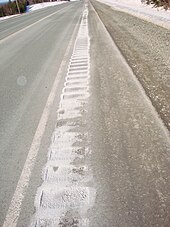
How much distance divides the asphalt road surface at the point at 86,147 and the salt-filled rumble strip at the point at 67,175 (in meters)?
0.01

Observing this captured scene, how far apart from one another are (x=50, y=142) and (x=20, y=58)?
6.56 m

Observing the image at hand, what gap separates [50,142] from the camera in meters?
3.96

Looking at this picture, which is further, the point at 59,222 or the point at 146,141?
the point at 146,141

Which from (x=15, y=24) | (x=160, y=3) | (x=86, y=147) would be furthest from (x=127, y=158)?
A: (x=15, y=24)

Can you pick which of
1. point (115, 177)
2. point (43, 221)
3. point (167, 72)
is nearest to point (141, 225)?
point (115, 177)

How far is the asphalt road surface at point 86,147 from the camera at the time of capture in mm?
2658

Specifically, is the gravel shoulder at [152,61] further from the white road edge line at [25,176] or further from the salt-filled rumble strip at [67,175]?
the white road edge line at [25,176]

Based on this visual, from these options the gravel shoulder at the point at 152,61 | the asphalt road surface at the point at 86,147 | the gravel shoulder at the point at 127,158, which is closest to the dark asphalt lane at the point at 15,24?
the gravel shoulder at the point at 152,61

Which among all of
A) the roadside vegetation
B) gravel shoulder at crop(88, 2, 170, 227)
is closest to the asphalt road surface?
gravel shoulder at crop(88, 2, 170, 227)

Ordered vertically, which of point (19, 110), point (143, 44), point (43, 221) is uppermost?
point (43, 221)

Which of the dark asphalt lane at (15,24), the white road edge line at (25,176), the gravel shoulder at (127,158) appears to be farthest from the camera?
the dark asphalt lane at (15,24)

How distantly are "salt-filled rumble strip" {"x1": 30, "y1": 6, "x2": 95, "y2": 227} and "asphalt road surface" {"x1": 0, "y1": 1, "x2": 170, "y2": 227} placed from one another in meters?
0.01

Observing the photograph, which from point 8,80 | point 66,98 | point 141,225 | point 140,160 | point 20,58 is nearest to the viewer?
point 141,225

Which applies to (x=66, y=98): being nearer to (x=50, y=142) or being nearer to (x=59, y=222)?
(x=50, y=142)
